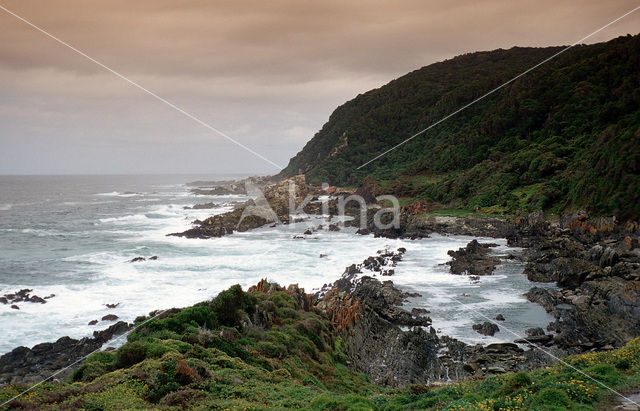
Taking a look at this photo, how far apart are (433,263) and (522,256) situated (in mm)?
7959

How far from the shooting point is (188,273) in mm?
35156

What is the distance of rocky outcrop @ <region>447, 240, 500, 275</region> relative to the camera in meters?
33.2

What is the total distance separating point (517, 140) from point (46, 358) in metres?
79.0

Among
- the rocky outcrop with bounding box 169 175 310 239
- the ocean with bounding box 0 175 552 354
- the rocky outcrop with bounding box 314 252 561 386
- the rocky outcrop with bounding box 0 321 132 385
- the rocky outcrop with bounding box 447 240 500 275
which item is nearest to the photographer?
the rocky outcrop with bounding box 314 252 561 386

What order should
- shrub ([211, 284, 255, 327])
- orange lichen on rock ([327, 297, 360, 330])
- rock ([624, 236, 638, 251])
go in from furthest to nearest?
rock ([624, 236, 638, 251]), orange lichen on rock ([327, 297, 360, 330]), shrub ([211, 284, 255, 327])

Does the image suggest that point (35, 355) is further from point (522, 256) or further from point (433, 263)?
point (522, 256)

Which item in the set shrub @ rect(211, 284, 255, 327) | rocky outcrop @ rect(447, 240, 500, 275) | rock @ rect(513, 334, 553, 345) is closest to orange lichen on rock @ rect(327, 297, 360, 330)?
shrub @ rect(211, 284, 255, 327)

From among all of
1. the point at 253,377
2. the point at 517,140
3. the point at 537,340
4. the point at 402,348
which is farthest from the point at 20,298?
the point at 517,140

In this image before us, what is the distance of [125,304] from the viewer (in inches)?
1086

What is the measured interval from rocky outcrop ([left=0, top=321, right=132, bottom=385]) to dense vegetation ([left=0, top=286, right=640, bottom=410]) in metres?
7.39

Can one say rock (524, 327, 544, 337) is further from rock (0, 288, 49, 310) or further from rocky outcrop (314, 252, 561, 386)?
rock (0, 288, 49, 310)

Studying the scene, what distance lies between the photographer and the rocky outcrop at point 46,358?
18438mm

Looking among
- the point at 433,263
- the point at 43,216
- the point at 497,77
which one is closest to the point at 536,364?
the point at 433,263
